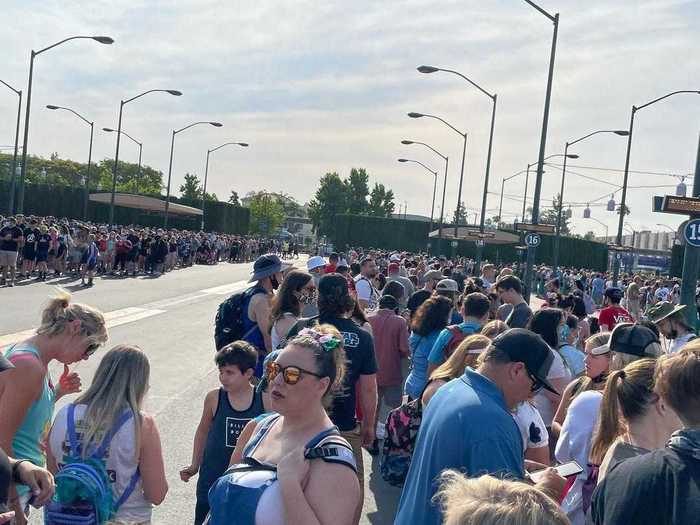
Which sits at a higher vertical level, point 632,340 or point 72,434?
point 632,340

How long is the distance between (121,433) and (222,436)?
120 cm

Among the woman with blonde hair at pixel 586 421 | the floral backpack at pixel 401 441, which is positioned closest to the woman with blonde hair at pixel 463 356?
the woman with blonde hair at pixel 586 421

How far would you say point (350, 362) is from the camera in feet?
20.0

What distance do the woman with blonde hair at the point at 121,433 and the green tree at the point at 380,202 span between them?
426 ft

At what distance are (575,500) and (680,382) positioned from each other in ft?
4.42

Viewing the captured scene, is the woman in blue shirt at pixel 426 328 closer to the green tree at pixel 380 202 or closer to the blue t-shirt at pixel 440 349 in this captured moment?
the blue t-shirt at pixel 440 349

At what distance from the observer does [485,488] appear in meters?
2.18

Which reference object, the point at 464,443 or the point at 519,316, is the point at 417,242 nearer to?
the point at 519,316

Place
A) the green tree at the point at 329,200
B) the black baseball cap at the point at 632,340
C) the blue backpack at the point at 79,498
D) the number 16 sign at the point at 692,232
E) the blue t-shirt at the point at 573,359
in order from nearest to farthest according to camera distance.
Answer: the blue backpack at the point at 79,498 → the black baseball cap at the point at 632,340 → the blue t-shirt at the point at 573,359 → the number 16 sign at the point at 692,232 → the green tree at the point at 329,200

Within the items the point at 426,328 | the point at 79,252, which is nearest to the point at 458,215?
the point at 79,252

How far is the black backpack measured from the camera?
716cm

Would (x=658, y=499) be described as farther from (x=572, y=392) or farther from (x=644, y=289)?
(x=644, y=289)

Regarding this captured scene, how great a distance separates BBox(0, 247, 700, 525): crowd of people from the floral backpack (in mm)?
14

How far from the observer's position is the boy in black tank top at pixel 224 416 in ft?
16.7
